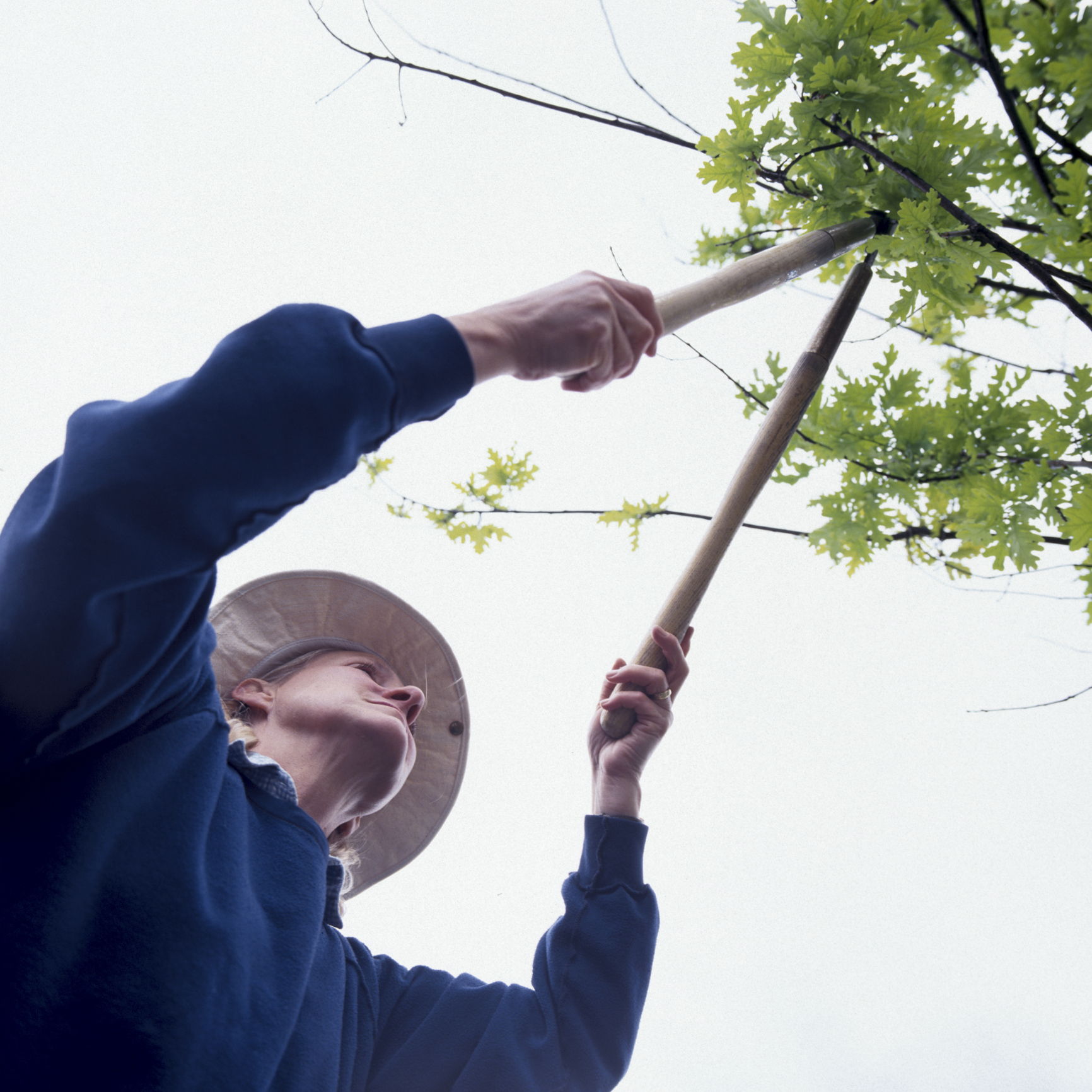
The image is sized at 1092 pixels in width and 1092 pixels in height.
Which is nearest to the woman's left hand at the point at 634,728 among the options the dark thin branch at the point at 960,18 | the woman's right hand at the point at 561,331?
the woman's right hand at the point at 561,331

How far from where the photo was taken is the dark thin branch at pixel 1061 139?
1486mm

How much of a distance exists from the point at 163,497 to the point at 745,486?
3.17ft

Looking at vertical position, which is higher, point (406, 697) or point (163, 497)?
point (406, 697)

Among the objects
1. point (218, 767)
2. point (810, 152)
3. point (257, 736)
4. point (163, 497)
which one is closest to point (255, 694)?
point (257, 736)

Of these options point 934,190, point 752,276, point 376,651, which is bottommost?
point 376,651

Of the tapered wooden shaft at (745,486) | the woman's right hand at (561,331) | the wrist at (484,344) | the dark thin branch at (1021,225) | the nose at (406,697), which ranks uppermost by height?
the dark thin branch at (1021,225)

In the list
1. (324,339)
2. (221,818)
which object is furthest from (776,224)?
(221,818)

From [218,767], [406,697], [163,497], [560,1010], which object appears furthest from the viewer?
[406,697]

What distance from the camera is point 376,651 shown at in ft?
6.25

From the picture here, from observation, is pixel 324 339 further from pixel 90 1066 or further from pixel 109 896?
pixel 90 1066

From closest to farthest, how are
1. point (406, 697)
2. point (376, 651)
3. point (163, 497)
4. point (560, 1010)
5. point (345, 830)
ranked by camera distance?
point (163, 497) → point (560, 1010) → point (406, 697) → point (345, 830) → point (376, 651)

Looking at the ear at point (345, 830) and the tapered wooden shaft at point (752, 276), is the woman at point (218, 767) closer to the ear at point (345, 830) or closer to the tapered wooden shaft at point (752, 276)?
the tapered wooden shaft at point (752, 276)

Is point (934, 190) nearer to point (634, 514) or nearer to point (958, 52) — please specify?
point (958, 52)

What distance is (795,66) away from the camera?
1462 mm
